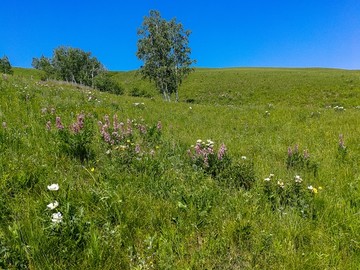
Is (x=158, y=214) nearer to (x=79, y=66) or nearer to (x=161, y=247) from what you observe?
(x=161, y=247)

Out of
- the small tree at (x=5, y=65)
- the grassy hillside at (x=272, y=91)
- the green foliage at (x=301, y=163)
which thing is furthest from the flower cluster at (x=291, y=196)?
the small tree at (x=5, y=65)

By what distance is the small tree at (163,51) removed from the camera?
145ft

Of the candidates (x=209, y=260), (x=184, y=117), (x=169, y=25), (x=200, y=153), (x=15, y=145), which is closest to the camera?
(x=209, y=260)

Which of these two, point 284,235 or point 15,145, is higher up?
point 15,145

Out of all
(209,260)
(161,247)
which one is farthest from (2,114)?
(209,260)

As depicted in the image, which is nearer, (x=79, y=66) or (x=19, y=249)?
(x=19, y=249)

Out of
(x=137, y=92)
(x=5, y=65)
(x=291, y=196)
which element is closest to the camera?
(x=291, y=196)

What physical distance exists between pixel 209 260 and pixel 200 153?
2.74 meters

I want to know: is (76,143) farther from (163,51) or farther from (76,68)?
(76,68)

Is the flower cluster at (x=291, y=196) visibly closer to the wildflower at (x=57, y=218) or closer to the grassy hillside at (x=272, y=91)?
the wildflower at (x=57, y=218)

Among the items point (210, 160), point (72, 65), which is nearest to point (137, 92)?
point (72, 65)

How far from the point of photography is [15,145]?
4988 mm

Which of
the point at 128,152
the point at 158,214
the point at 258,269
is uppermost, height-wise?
the point at 128,152

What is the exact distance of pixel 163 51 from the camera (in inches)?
1762
